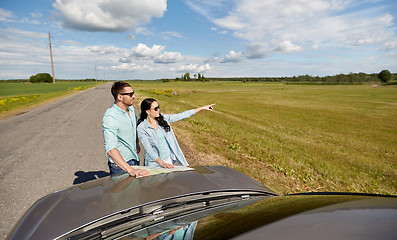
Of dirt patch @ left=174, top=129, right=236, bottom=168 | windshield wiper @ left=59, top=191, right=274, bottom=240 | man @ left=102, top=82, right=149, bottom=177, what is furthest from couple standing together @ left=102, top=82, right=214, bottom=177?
dirt patch @ left=174, top=129, right=236, bottom=168

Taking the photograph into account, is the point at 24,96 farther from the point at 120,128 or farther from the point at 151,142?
the point at 120,128

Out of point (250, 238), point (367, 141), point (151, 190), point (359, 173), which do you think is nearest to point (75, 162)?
point (151, 190)

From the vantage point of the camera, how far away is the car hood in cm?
153

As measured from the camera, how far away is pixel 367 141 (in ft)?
35.9

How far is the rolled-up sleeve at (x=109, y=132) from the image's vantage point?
254cm

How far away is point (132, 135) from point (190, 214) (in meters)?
1.64

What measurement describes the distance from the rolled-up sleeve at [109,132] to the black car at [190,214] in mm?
456

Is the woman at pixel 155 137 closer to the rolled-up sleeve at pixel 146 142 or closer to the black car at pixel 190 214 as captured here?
the rolled-up sleeve at pixel 146 142

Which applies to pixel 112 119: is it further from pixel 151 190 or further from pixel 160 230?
pixel 160 230

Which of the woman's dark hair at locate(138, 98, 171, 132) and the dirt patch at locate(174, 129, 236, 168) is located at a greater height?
the woman's dark hair at locate(138, 98, 171, 132)

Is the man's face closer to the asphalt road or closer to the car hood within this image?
the car hood

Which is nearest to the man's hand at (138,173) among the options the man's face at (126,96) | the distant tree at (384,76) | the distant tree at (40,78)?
the man's face at (126,96)

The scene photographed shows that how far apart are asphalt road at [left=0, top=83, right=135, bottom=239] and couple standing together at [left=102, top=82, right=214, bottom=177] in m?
0.69

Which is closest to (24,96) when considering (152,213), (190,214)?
(152,213)
